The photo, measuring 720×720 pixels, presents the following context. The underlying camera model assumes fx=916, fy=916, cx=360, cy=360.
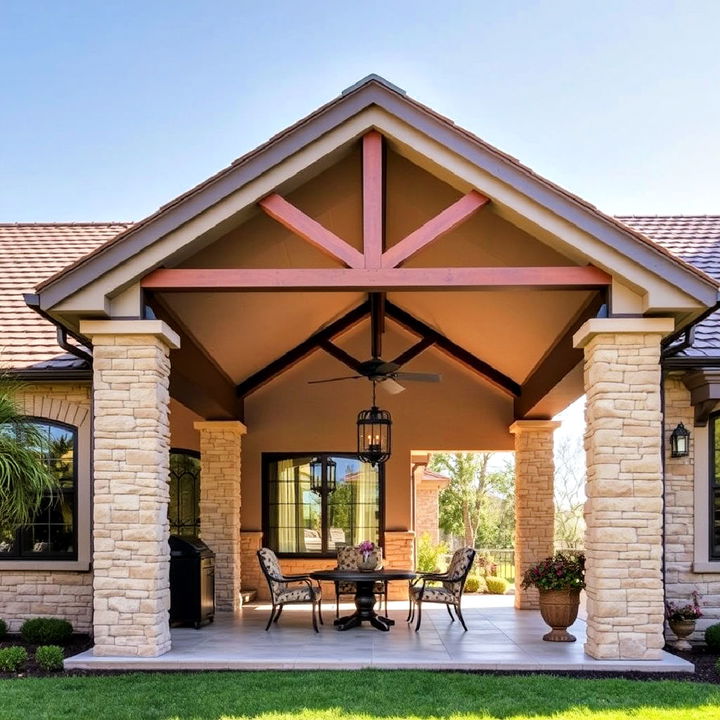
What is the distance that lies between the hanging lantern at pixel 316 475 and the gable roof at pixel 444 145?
26.6 ft

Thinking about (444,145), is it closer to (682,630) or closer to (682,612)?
(682,612)

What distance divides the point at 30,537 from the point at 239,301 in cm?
373

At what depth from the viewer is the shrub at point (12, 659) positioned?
8.23 m

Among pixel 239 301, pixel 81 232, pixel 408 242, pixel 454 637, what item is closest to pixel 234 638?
pixel 454 637

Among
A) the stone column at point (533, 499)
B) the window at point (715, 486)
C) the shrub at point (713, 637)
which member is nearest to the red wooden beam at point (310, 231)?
the window at point (715, 486)

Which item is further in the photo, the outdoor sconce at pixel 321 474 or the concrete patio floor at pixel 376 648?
the outdoor sconce at pixel 321 474

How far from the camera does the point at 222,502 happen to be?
44.2 ft

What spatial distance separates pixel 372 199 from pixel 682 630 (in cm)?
550

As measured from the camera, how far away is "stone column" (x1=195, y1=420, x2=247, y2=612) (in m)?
13.3

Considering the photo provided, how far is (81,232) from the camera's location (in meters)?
14.6

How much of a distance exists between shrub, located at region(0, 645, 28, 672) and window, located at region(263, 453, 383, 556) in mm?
7202

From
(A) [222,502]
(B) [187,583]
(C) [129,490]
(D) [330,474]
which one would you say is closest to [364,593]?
(B) [187,583]

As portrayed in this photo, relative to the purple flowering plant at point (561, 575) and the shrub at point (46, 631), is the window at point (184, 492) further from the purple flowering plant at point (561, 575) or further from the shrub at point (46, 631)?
the purple flowering plant at point (561, 575)

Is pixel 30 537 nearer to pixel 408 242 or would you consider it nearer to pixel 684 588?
pixel 408 242
